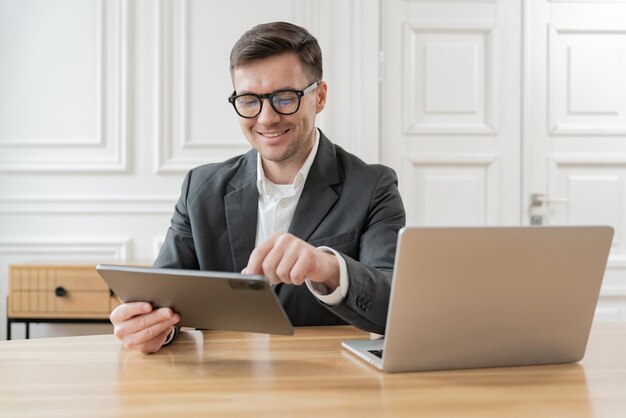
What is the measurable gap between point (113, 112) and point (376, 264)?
205 centimetres

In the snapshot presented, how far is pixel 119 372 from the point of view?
1.18m

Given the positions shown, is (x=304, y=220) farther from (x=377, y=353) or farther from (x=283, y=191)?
(x=377, y=353)

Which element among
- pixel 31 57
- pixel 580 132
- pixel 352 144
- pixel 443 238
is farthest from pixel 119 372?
pixel 580 132

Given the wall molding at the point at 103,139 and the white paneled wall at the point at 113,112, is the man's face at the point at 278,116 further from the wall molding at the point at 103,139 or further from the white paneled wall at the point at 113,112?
the wall molding at the point at 103,139

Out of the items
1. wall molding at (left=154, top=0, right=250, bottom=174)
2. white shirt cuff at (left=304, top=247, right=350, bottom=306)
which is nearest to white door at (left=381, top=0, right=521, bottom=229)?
wall molding at (left=154, top=0, right=250, bottom=174)

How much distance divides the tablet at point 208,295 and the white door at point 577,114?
258 cm

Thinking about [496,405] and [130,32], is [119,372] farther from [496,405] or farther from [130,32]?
[130,32]

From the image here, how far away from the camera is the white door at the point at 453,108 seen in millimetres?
3508

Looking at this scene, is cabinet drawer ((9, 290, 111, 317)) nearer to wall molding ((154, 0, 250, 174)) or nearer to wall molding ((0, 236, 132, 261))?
wall molding ((0, 236, 132, 261))

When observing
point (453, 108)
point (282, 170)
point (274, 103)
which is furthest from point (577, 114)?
point (274, 103)

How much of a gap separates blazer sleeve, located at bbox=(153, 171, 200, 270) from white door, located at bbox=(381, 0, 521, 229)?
169 centimetres

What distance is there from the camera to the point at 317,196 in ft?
6.30

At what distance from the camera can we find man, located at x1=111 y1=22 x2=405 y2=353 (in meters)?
1.86

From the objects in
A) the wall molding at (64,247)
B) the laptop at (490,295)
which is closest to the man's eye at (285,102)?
the laptop at (490,295)
